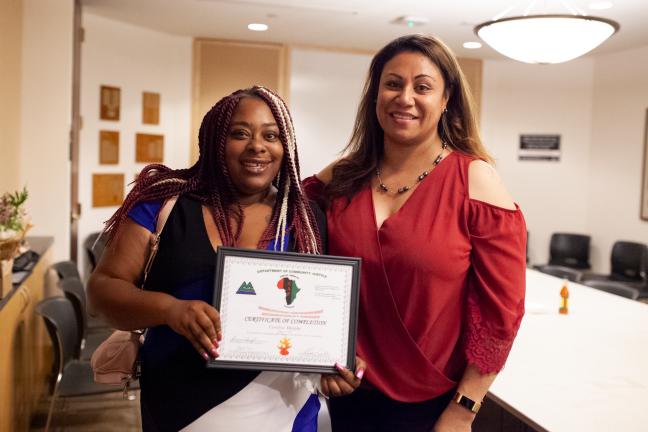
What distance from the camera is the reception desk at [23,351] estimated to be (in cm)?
292

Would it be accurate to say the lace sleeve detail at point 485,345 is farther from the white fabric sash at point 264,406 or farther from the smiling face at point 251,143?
the smiling face at point 251,143

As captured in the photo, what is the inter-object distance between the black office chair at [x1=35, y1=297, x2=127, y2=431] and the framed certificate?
1964 mm

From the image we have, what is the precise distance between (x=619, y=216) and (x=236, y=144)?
Answer: 6.98 metres

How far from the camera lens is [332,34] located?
265 inches

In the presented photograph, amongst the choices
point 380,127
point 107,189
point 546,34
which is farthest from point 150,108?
point 380,127

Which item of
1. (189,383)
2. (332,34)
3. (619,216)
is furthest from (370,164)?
(619,216)

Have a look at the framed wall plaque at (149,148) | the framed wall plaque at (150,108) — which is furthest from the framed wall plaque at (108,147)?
the framed wall plaque at (150,108)

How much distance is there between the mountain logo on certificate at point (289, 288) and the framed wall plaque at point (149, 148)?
18.1 feet

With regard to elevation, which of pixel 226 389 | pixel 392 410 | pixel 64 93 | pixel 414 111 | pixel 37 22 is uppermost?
pixel 37 22

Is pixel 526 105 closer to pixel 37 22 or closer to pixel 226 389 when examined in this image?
pixel 37 22

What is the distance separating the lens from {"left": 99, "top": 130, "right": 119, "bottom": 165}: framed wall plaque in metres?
6.24

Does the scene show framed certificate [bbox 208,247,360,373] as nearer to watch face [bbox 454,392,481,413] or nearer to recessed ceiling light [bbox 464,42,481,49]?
watch face [bbox 454,392,481,413]

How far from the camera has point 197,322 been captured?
137 cm

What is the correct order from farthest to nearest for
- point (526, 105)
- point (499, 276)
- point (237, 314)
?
1. point (526, 105)
2. point (499, 276)
3. point (237, 314)
